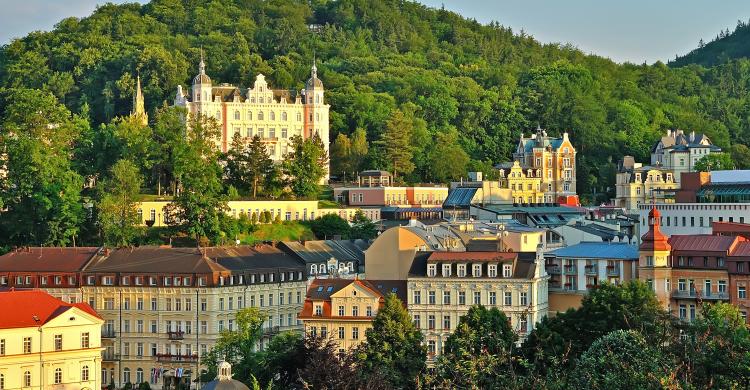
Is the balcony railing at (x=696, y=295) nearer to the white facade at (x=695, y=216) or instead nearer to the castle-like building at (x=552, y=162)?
the white facade at (x=695, y=216)

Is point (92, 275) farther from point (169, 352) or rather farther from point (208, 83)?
point (208, 83)

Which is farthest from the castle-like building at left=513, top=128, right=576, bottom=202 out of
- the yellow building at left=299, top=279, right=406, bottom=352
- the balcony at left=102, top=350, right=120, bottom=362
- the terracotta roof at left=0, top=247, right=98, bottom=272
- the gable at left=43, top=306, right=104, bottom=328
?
the gable at left=43, top=306, right=104, bottom=328

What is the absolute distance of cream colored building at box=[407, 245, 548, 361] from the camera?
70125mm

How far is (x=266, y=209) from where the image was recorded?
110250 mm

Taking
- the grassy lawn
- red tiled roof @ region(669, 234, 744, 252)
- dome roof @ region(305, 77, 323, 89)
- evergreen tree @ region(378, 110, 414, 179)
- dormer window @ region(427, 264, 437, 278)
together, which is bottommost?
dormer window @ region(427, 264, 437, 278)

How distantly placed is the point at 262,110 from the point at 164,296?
51379 mm

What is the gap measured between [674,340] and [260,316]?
114 ft

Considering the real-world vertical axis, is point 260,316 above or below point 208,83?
below

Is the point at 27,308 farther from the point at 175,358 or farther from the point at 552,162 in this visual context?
the point at 552,162

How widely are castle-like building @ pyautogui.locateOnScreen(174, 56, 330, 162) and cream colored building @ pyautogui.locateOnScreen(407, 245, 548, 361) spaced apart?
53.7 meters

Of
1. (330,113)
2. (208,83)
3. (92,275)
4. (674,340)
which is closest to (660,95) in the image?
(330,113)

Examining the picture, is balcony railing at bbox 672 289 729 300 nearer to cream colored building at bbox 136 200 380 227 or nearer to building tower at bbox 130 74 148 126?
cream colored building at bbox 136 200 380 227

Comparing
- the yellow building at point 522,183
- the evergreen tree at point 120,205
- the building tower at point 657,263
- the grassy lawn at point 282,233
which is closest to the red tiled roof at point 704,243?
the building tower at point 657,263

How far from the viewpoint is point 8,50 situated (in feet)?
537
